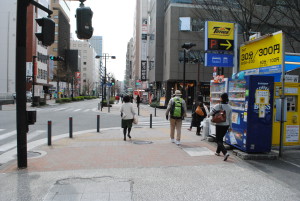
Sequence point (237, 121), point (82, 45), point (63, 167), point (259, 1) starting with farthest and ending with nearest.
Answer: point (82, 45)
point (259, 1)
point (237, 121)
point (63, 167)

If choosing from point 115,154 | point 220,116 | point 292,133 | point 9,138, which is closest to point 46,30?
point 115,154

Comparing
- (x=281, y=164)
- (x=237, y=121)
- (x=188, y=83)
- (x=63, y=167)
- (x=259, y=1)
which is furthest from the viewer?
(x=188, y=83)

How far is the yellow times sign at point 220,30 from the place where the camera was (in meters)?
10.6

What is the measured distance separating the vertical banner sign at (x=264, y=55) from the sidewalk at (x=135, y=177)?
3.23 meters

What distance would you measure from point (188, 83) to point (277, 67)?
3031cm

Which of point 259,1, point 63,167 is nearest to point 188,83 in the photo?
point 259,1

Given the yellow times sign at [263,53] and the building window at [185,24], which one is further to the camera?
the building window at [185,24]

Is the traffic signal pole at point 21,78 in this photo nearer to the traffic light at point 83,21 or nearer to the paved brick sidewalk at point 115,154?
the paved brick sidewalk at point 115,154

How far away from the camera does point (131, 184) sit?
208 inches

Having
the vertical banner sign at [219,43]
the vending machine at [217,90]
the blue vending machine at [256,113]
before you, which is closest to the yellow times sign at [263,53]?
the vertical banner sign at [219,43]

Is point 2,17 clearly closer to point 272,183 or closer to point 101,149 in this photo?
point 101,149

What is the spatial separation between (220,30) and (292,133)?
15.3 ft

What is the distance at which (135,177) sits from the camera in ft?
18.7

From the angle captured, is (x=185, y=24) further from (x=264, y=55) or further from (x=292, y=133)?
(x=292, y=133)
